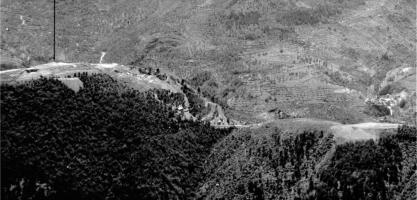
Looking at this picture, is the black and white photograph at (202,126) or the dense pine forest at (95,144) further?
the black and white photograph at (202,126)

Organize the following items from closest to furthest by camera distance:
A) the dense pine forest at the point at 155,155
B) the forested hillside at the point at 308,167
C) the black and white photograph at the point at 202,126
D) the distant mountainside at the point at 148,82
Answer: the forested hillside at the point at 308,167, the dense pine forest at the point at 155,155, the black and white photograph at the point at 202,126, the distant mountainside at the point at 148,82

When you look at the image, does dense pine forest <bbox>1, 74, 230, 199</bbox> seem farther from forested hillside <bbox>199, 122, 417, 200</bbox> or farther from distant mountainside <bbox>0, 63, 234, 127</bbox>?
forested hillside <bbox>199, 122, 417, 200</bbox>

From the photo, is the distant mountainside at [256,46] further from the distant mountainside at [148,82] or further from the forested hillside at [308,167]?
the forested hillside at [308,167]

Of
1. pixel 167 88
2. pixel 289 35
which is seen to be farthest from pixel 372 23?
pixel 167 88

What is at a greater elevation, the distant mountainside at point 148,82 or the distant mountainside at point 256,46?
the distant mountainside at point 148,82

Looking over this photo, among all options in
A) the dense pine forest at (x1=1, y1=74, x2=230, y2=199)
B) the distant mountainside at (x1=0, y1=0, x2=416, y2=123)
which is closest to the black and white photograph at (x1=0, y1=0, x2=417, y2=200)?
the dense pine forest at (x1=1, y1=74, x2=230, y2=199)

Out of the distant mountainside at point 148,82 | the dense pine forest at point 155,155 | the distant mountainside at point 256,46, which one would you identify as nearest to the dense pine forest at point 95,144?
the dense pine forest at point 155,155

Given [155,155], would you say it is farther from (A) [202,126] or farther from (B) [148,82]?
(B) [148,82]
